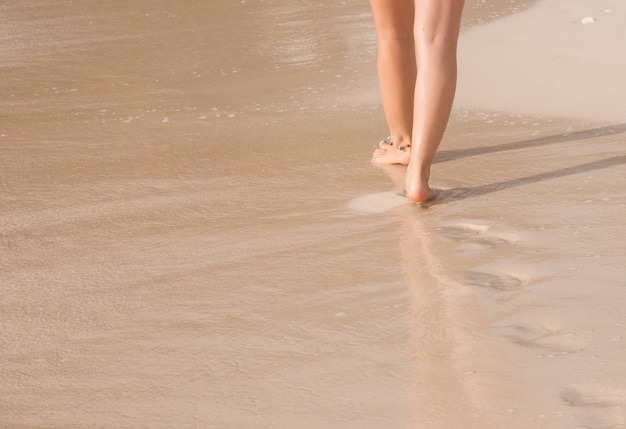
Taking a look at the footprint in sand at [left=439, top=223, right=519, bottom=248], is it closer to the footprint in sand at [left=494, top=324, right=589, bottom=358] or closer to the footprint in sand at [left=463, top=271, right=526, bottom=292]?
the footprint in sand at [left=463, top=271, right=526, bottom=292]

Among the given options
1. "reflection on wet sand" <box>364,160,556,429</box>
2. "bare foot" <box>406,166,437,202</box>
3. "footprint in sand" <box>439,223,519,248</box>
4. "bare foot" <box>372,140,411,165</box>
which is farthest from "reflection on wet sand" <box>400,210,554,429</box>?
"bare foot" <box>372,140,411,165</box>

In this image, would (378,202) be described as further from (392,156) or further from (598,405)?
(598,405)

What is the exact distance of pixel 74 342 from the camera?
1847 millimetres

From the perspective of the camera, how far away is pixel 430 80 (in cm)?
254

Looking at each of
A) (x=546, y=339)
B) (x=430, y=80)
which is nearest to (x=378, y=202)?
(x=430, y=80)

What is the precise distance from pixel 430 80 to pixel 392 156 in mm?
406

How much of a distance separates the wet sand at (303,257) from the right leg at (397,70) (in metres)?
0.10

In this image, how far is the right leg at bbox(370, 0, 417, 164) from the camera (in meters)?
2.87

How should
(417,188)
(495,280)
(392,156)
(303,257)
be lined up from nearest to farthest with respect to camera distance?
(495,280) → (303,257) → (417,188) → (392,156)

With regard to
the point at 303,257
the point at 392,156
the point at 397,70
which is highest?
the point at 397,70

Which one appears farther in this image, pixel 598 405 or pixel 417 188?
pixel 417 188

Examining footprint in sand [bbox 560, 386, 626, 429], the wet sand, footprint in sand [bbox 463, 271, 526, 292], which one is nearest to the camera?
footprint in sand [bbox 560, 386, 626, 429]

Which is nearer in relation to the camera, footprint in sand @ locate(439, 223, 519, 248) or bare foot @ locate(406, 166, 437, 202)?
footprint in sand @ locate(439, 223, 519, 248)

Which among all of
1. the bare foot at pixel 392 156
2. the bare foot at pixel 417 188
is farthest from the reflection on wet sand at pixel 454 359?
the bare foot at pixel 392 156
